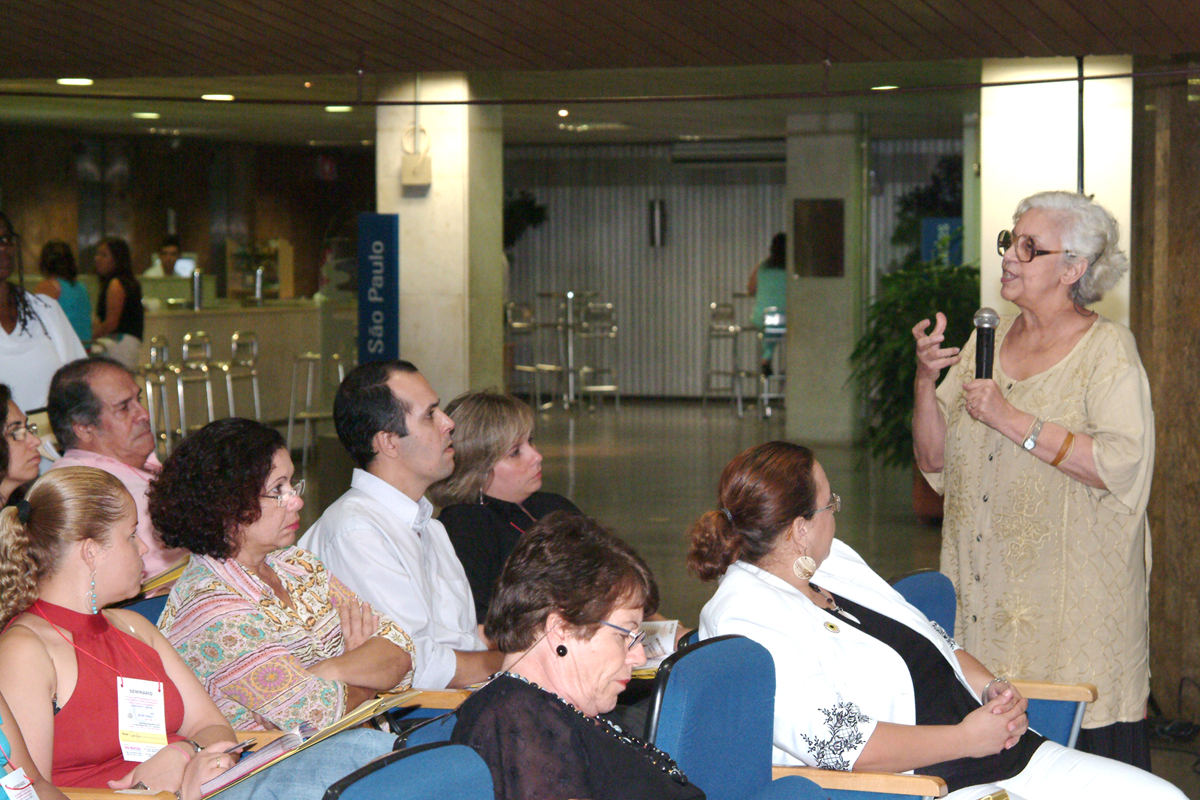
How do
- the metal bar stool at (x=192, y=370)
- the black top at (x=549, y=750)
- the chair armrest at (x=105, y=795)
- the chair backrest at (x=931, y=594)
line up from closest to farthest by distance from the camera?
1. the black top at (x=549, y=750)
2. the chair armrest at (x=105, y=795)
3. the chair backrest at (x=931, y=594)
4. the metal bar stool at (x=192, y=370)

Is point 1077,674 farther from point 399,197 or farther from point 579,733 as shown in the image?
point 399,197

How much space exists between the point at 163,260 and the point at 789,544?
11174 millimetres

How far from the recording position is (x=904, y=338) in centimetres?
820

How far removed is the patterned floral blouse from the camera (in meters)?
2.55

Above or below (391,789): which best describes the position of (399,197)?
above

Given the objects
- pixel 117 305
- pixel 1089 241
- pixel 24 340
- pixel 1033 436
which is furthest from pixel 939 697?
pixel 117 305

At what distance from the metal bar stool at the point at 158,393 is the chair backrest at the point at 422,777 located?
790cm

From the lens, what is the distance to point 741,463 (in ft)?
8.38

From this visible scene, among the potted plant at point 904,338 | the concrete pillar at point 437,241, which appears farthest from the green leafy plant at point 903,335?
the concrete pillar at point 437,241

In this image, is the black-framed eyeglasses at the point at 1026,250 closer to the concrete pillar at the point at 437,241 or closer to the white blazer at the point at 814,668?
the white blazer at the point at 814,668

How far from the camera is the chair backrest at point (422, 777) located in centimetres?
154

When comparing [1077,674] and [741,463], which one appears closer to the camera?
[741,463]

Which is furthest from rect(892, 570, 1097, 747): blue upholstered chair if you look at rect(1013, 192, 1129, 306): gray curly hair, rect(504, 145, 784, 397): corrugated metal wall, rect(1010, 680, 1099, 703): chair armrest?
rect(504, 145, 784, 397): corrugated metal wall

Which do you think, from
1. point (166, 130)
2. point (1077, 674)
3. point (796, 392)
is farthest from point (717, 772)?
point (166, 130)
